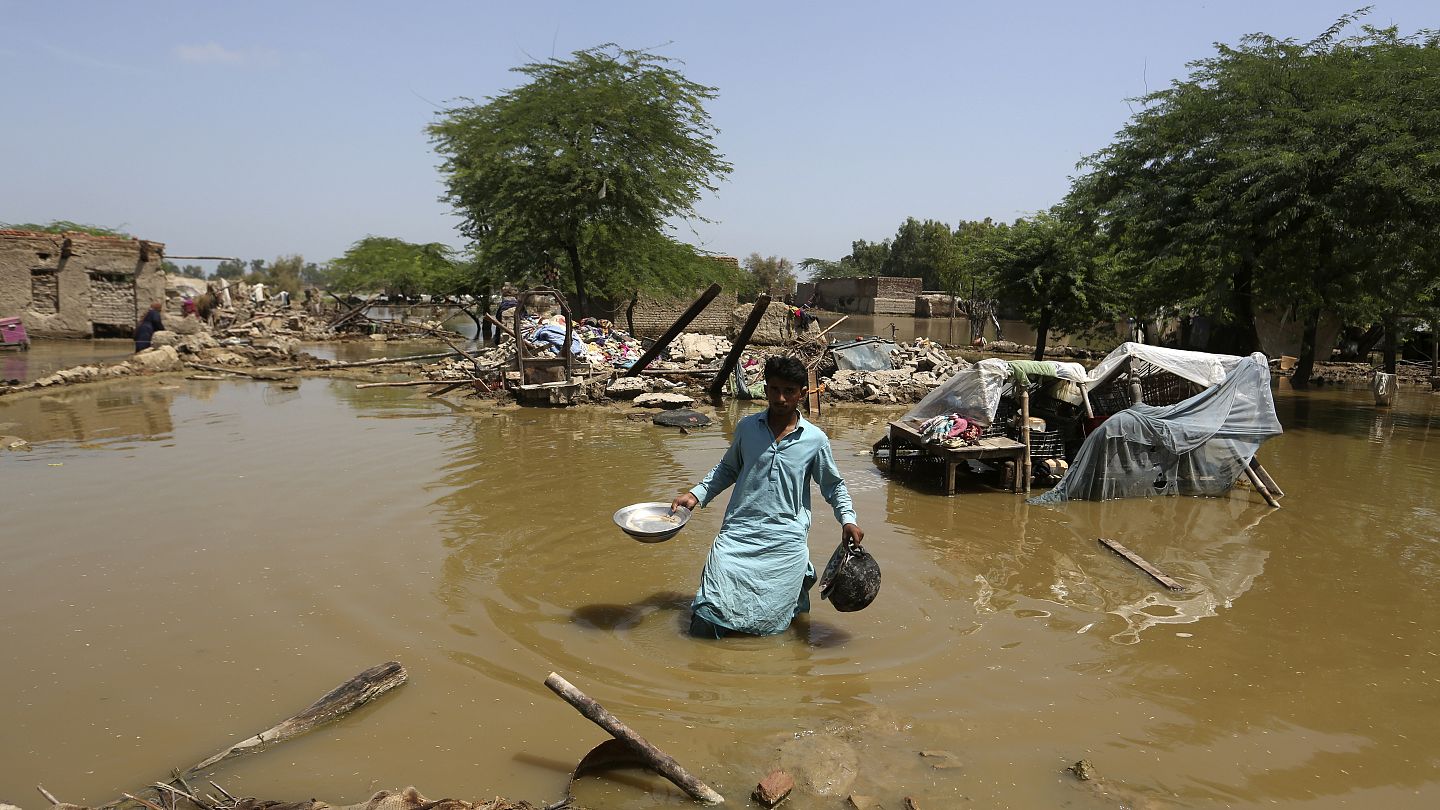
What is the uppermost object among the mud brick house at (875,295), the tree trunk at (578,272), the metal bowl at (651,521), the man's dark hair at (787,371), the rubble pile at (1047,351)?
the mud brick house at (875,295)

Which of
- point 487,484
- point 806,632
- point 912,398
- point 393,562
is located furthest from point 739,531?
point 912,398

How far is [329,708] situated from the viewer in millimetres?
3441

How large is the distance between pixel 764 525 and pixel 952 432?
477 cm

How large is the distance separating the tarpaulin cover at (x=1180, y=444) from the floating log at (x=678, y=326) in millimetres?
5073

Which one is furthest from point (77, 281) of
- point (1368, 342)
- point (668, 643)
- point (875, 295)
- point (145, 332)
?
point (1368, 342)

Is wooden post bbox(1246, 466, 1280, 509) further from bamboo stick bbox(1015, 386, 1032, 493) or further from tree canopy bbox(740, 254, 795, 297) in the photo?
tree canopy bbox(740, 254, 795, 297)

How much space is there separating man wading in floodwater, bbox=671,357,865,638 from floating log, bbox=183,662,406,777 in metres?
1.50

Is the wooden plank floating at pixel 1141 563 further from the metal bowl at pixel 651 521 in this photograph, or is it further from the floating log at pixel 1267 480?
the metal bowl at pixel 651 521

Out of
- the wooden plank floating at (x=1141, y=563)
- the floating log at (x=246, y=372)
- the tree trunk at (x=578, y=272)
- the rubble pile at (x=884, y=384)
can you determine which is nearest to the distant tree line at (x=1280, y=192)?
the rubble pile at (x=884, y=384)

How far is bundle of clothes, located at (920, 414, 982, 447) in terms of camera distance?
8.37 m

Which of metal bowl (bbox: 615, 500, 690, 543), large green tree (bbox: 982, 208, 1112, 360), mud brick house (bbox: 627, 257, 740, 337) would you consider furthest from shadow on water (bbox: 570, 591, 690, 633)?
mud brick house (bbox: 627, 257, 740, 337)

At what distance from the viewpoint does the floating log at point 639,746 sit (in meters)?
2.97

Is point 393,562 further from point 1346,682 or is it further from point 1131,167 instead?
point 1131,167

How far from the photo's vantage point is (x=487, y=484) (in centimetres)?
796
